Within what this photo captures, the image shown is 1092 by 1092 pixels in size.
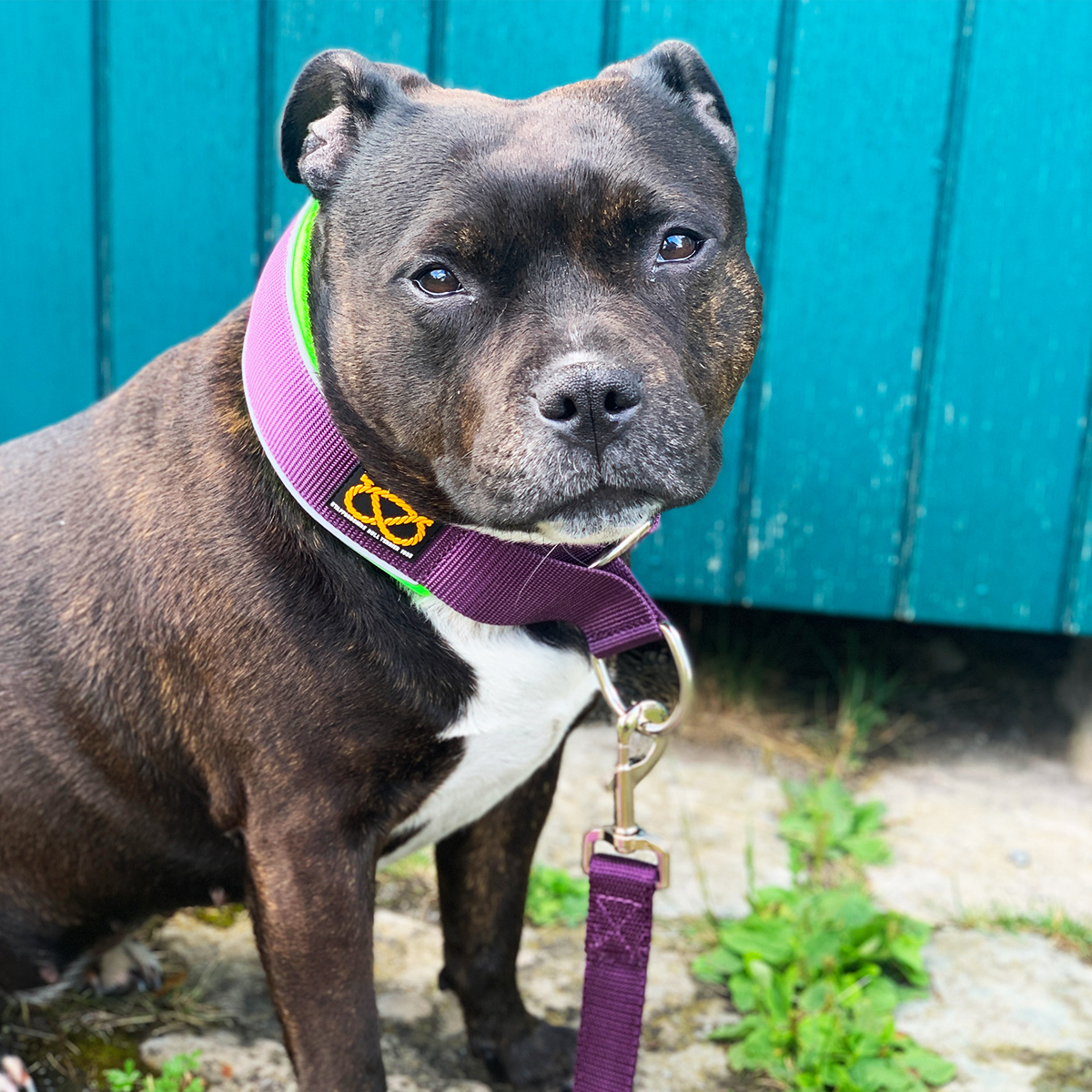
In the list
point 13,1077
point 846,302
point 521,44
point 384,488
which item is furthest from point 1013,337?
point 13,1077

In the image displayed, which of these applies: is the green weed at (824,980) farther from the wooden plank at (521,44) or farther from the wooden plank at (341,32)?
the wooden plank at (341,32)

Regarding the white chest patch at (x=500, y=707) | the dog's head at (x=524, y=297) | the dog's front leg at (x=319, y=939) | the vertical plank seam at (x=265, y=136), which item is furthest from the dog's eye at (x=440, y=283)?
the vertical plank seam at (x=265, y=136)

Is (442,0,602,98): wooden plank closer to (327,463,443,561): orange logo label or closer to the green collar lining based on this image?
the green collar lining

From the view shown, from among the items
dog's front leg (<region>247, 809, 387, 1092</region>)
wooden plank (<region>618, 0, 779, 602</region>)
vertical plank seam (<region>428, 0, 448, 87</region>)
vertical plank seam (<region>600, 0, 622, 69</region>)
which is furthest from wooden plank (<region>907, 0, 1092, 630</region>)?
dog's front leg (<region>247, 809, 387, 1092</region>)

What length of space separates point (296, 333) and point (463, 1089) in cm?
115

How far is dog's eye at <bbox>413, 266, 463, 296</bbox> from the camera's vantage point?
53.7 inches

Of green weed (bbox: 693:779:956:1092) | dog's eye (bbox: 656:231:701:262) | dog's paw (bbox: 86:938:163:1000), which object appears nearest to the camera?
dog's eye (bbox: 656:231:701:262)

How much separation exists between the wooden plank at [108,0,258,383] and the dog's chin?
162cm

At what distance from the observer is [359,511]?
143 centimetres

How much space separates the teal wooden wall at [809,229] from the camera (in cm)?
261

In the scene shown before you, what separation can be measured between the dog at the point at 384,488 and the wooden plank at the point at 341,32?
45.7 inches

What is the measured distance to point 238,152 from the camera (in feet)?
8.86

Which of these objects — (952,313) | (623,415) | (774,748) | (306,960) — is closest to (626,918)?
(306,960)

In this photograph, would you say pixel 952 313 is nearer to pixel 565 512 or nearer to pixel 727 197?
pixel 727 197
